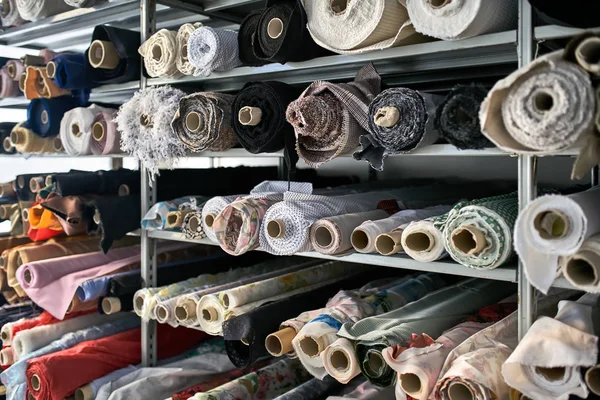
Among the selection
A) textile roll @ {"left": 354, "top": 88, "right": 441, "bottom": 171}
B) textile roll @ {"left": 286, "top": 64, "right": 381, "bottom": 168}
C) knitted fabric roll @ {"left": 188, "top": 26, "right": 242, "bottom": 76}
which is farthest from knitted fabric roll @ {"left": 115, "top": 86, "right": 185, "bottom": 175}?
textile roll @ {"left": 354, "top": 88, "right": 441, "bottom": 171}

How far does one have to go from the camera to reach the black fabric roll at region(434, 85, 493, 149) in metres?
1.37

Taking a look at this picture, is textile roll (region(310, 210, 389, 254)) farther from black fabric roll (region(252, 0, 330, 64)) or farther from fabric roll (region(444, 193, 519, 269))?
black fabric roll (region(252, 0, 330, 64))

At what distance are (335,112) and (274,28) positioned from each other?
13.6 inches

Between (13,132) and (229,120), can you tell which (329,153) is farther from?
(13,132)

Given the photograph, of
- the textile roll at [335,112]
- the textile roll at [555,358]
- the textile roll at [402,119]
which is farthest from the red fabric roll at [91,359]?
the textile roll at [555,358]

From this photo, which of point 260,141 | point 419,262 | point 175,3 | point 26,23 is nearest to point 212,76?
point 260,141

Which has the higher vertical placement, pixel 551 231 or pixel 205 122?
pixel 205 122

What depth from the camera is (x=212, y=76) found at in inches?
78.7

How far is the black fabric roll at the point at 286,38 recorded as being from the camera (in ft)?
5.63

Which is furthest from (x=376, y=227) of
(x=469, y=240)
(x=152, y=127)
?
(x=152, y=127)

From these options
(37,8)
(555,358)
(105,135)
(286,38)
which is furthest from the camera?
(37,8)

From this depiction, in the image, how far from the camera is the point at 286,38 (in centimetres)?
171

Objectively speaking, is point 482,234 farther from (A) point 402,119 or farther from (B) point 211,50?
(B) point 211,50

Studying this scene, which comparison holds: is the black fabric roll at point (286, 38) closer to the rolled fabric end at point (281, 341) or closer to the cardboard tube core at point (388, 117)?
the cardboard tube core at point (388, 117)
